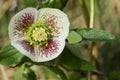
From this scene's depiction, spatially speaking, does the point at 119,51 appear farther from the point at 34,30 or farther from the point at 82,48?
the point at 34,30

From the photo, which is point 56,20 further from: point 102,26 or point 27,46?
point 102,26

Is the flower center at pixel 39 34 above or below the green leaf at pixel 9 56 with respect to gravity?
above

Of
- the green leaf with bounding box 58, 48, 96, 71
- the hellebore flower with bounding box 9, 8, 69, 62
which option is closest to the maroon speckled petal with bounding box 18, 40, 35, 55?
the hellebore flower with bounding box 9, 8, 69, 62

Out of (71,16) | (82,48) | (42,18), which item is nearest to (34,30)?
(42,18)

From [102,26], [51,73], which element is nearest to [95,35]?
[51,73]

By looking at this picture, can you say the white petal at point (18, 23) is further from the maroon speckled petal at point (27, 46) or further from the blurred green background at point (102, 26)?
the blurred green background at point (102, 26)

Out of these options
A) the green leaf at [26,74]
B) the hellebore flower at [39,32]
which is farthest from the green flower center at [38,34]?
the green leaf at [26,74]
